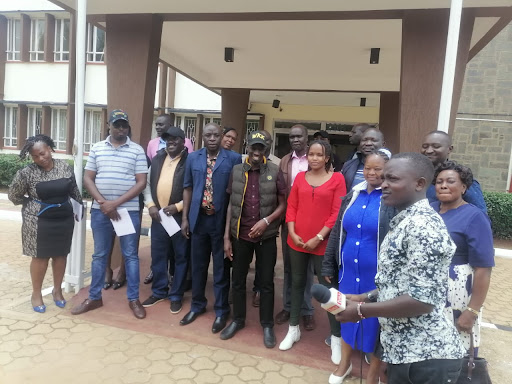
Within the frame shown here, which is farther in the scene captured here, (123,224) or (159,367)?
(123,224)

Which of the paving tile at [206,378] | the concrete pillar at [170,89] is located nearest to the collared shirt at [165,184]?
the paving tile at [206,378]

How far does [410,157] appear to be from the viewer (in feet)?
5.19

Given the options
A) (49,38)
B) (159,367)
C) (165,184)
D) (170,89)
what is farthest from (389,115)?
(49,38)

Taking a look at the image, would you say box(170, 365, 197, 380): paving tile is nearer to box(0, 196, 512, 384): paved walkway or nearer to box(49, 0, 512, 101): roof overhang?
box(0, 196, 512, 384): paved walkway

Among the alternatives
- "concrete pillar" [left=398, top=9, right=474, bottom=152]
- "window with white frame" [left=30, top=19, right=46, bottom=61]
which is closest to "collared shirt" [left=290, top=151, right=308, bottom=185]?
"concrete pillar" [left=398, top=9, right=474, bottom=152]

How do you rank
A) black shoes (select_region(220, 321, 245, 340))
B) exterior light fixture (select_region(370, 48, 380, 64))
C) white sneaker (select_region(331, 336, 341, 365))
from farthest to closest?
Answer: exterior light fixture (select_region(370, 48, 380, 64))
black shoes (select_region(220, 321, 245, 340))
white sneaker (select_region(331, 336, 341, 365))

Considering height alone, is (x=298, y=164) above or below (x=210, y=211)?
above

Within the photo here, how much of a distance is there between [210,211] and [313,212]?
3.23ft

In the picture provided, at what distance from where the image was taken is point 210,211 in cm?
337

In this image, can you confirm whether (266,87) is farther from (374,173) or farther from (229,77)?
(374,173)

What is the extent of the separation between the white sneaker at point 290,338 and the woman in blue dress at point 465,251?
1.33 metres

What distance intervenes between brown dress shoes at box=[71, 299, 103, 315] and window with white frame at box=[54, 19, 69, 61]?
14.7 metres

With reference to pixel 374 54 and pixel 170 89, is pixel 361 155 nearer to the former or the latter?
pixel 374 54

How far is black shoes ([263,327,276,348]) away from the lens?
10.3 feet
